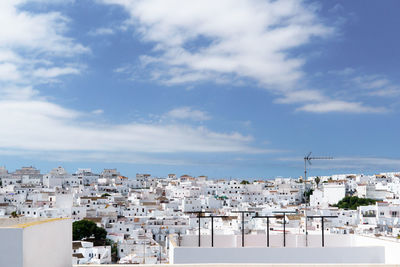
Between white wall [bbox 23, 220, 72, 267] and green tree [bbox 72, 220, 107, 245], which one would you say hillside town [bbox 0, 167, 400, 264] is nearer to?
green tree [bbox 72, 220, 107, 245]

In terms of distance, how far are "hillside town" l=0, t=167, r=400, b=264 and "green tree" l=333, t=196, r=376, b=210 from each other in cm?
10

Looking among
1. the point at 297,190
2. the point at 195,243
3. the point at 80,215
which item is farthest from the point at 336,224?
the point at 195,243

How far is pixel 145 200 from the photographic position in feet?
155

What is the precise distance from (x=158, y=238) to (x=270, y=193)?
24.5 metres

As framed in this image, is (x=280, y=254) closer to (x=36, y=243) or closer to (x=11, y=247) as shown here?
(x=36, y=243)

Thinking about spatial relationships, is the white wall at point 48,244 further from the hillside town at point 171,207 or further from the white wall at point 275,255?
the hillside town at point 171,207

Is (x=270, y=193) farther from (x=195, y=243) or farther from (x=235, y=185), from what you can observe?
(x=195, y=243)

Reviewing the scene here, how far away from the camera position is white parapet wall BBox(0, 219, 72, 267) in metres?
2.71

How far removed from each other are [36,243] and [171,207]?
4212 cm

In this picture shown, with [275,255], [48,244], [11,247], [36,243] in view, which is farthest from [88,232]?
[11,247]

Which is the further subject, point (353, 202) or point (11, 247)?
point (353, 202)

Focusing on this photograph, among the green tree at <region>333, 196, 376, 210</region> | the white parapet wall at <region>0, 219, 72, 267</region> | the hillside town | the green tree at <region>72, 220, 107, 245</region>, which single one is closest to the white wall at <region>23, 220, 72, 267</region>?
the white parapet wall at <region>0, 219, 72, 267</region>

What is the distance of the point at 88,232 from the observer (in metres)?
31.6

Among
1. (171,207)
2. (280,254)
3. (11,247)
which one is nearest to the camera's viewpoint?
(11,247)
